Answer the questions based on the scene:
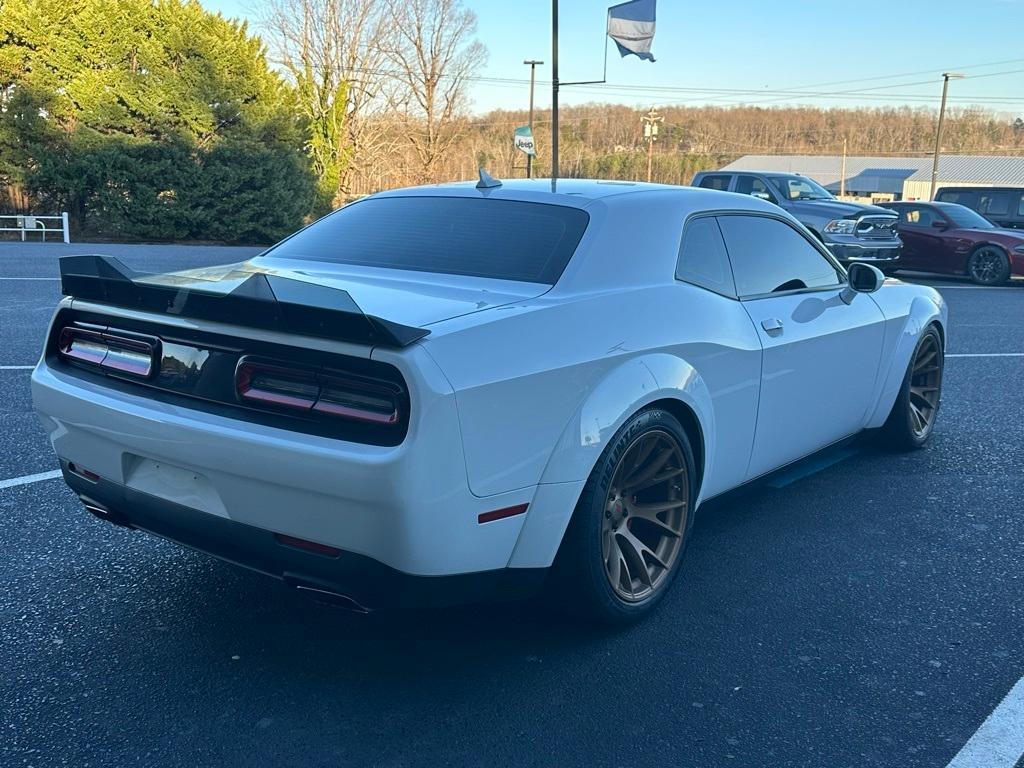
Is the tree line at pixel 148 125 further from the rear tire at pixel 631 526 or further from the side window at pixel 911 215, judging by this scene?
the rear tire at pixel 631 526

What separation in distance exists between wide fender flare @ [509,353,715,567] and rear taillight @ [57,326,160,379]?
1.21m

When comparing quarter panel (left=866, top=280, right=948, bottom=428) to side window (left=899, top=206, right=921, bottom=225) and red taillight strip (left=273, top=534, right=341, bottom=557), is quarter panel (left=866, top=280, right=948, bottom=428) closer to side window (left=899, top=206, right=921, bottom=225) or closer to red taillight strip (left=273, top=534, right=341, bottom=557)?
red taillight strip (left=273, top=534, right=341, bottom=557)

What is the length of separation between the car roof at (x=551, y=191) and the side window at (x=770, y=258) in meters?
0.21

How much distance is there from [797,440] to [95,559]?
2.86 m

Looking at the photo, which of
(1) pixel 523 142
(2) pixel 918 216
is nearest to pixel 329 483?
(2) pixel 918 216

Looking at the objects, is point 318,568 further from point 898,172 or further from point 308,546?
point 898,172

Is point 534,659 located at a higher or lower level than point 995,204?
lower

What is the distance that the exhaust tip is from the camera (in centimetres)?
254

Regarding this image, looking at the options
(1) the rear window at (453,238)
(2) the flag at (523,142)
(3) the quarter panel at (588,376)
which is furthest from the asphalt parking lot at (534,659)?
(2) the flag at (523,142)

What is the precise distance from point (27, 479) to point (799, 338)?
3.54m

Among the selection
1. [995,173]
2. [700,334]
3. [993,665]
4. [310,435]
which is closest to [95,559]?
[310,435]

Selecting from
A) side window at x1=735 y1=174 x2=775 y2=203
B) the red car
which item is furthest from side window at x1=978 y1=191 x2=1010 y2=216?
side window at x1=735 y1=174 x2=775 y2=203

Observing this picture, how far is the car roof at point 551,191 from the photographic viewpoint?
3676 mm

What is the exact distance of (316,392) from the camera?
2510 millimetres
